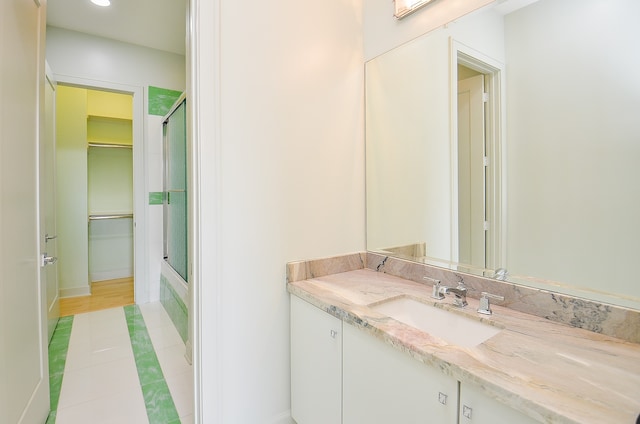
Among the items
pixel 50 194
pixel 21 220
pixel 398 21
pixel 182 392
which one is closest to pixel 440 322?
pixel 398 21

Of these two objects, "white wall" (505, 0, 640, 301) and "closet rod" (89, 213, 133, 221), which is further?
"closet rod" (89, 213, 133, 221)

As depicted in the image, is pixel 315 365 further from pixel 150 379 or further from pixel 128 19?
pixel 128 19

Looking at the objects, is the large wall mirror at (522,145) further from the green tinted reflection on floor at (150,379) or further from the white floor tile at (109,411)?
the white floor tile at (109,411)

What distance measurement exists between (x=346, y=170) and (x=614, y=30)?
1.19 m

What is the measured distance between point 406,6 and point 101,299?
13.8 feet

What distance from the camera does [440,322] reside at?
126cm

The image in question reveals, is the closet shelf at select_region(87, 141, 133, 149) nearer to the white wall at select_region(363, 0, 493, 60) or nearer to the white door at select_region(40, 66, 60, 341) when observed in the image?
the white door at select_region(40, 66, 60, 341)

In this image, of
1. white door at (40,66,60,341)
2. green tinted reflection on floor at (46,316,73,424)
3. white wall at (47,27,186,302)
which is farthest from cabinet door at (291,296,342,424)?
white wall at (47,27,186,302)

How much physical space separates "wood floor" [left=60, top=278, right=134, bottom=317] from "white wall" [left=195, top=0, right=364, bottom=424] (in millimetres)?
2725

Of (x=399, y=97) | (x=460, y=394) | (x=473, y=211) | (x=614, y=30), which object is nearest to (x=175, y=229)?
(x=399, y=97)

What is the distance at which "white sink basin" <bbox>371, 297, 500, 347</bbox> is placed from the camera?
1131 mm

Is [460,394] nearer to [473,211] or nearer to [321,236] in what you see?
→ [473,211]

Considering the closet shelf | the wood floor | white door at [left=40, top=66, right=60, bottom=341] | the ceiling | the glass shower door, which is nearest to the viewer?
white door at [left=40, top=66, right=60, bottom=341]

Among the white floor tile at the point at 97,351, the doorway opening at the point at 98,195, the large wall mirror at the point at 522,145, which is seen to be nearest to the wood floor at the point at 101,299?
the doorway opening at the point at 98,195
